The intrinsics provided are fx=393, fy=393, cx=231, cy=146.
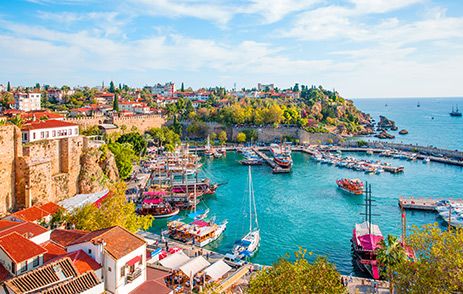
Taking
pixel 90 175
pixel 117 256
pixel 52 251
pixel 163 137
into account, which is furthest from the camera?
pixel 163 137

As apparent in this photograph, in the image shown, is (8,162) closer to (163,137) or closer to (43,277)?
(43,277)

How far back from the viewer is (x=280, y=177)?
1775 inches

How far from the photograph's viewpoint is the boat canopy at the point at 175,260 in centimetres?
1944

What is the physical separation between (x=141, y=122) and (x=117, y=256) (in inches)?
2139

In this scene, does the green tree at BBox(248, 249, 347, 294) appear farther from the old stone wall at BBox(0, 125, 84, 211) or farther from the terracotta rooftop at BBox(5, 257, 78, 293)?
the old stone wall at BBox(0, 125, 84, 211)

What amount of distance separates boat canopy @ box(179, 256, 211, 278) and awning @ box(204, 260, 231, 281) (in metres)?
0.58

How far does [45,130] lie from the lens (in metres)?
30.0

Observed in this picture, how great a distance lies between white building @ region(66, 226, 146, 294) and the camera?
494 inches

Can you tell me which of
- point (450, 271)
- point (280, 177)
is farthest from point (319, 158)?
point (450, 271)

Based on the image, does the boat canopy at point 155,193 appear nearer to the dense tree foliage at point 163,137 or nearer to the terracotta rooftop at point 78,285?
the terracotta rooftop at point 78,285

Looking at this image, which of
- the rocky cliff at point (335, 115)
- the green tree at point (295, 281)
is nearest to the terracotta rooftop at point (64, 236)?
the green tree at point (295, 281)

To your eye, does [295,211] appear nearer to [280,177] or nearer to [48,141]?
[280,177]

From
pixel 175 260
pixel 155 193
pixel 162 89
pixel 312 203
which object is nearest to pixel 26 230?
pixel 175 260

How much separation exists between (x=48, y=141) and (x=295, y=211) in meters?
19.1
